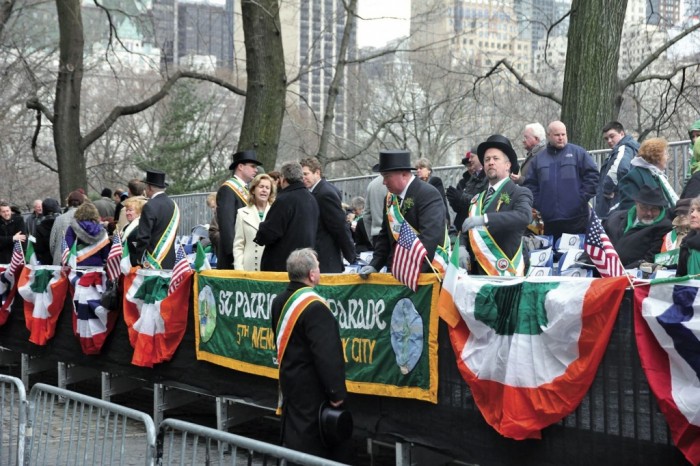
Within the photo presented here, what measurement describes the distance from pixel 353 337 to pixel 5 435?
2675mm

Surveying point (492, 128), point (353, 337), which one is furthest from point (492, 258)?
point (492, 128)

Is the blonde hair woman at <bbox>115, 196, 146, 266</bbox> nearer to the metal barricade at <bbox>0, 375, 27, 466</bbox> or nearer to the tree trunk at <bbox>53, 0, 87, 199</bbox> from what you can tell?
the metal barricade at <bbox>0, 375, 27, 466</bbox>

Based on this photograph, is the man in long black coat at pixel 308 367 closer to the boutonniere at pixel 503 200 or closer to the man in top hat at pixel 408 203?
the man in top hat at pixel 408 203

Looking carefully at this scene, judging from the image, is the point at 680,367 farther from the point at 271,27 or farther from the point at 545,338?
the point at 271,27

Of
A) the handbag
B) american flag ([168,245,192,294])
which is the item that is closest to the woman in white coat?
american flag ([168,245,192,294])

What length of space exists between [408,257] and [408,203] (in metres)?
0.82

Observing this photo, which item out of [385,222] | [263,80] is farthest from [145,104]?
[385,222]

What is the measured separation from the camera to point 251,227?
10.9 m

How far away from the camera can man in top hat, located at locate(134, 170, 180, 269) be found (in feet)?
38.4

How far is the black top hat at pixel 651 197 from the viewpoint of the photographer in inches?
384

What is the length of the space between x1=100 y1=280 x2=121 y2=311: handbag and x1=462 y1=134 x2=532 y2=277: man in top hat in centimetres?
485

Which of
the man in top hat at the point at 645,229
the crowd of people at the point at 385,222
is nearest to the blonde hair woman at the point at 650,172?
the crowd of people at the point at 385,222

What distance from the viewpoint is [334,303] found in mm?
8656

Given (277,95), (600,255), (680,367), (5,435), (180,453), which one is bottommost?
(5,435)
